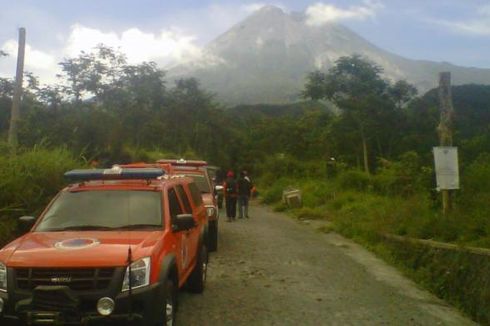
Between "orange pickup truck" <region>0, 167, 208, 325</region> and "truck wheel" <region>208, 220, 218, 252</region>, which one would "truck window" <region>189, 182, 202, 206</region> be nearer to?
"orange pickup truck" <region>0, 167, 208, 325</region>

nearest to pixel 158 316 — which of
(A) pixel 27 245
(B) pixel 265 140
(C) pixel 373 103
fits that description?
(A) pixel 27 245

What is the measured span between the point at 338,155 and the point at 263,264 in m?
26.3

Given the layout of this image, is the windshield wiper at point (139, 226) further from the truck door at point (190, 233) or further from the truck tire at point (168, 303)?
the truck door at point (190, 233)

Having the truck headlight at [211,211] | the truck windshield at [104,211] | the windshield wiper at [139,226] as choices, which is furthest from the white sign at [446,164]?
the windshield wiper at [139,226]

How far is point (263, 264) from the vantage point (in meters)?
11.4

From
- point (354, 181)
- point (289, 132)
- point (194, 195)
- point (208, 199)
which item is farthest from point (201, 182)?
point (289, 132)

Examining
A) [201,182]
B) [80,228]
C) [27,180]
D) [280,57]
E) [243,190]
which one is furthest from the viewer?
Answer: [280,57]

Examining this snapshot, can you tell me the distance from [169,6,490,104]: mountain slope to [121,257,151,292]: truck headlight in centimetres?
13269

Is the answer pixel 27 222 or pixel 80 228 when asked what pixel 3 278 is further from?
pixel 27 222

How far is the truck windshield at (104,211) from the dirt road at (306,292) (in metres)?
Answer: 1.43

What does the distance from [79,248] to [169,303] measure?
3.77 feet

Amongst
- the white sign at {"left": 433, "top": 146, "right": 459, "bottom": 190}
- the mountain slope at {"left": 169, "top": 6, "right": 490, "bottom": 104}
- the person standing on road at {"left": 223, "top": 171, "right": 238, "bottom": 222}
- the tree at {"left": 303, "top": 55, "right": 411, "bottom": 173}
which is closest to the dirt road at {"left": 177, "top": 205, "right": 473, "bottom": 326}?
the white sign at {"left": 433, "top": 146, "right": 459, "bottom": 190}

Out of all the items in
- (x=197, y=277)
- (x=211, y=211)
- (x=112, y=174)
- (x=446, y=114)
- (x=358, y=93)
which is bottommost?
(x=197, y=277)

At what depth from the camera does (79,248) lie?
5648mm
